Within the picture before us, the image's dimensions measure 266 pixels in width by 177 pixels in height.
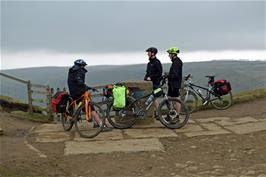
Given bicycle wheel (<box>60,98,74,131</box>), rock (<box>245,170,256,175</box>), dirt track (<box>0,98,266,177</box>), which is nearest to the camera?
rock (<box>245,170,256,175</box>)

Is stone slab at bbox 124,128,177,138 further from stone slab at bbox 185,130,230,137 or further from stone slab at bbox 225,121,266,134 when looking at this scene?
stone slab at bbox 225,121,266,134

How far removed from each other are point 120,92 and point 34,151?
2.97 meters

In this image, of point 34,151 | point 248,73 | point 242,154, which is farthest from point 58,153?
point 248,73

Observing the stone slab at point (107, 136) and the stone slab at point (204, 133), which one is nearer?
the stone slab at point (107, 136)

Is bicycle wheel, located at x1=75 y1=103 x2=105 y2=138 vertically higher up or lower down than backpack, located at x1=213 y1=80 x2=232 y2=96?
lower down

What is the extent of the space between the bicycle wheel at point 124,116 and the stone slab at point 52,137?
1281 millimetres

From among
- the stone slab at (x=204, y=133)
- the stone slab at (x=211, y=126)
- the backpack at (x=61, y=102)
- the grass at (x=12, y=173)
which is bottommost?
the grass at (x=12, y=173)

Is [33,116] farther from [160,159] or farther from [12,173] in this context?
[12,173]

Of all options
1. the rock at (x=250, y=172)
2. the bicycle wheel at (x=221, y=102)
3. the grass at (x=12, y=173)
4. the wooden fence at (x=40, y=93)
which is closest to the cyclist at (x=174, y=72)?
the bicycle wheel at (x=221, y=102)

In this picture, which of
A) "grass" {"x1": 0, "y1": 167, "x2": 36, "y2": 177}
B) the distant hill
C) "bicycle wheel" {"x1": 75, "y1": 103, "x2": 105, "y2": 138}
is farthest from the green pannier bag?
the distant hill

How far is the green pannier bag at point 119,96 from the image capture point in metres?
11.1

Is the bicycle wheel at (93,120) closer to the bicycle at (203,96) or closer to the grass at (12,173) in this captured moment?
the grass at (12,173)

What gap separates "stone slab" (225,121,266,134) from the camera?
1056cm

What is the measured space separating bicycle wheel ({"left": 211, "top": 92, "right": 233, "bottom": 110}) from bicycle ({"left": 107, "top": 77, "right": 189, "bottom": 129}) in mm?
3712
